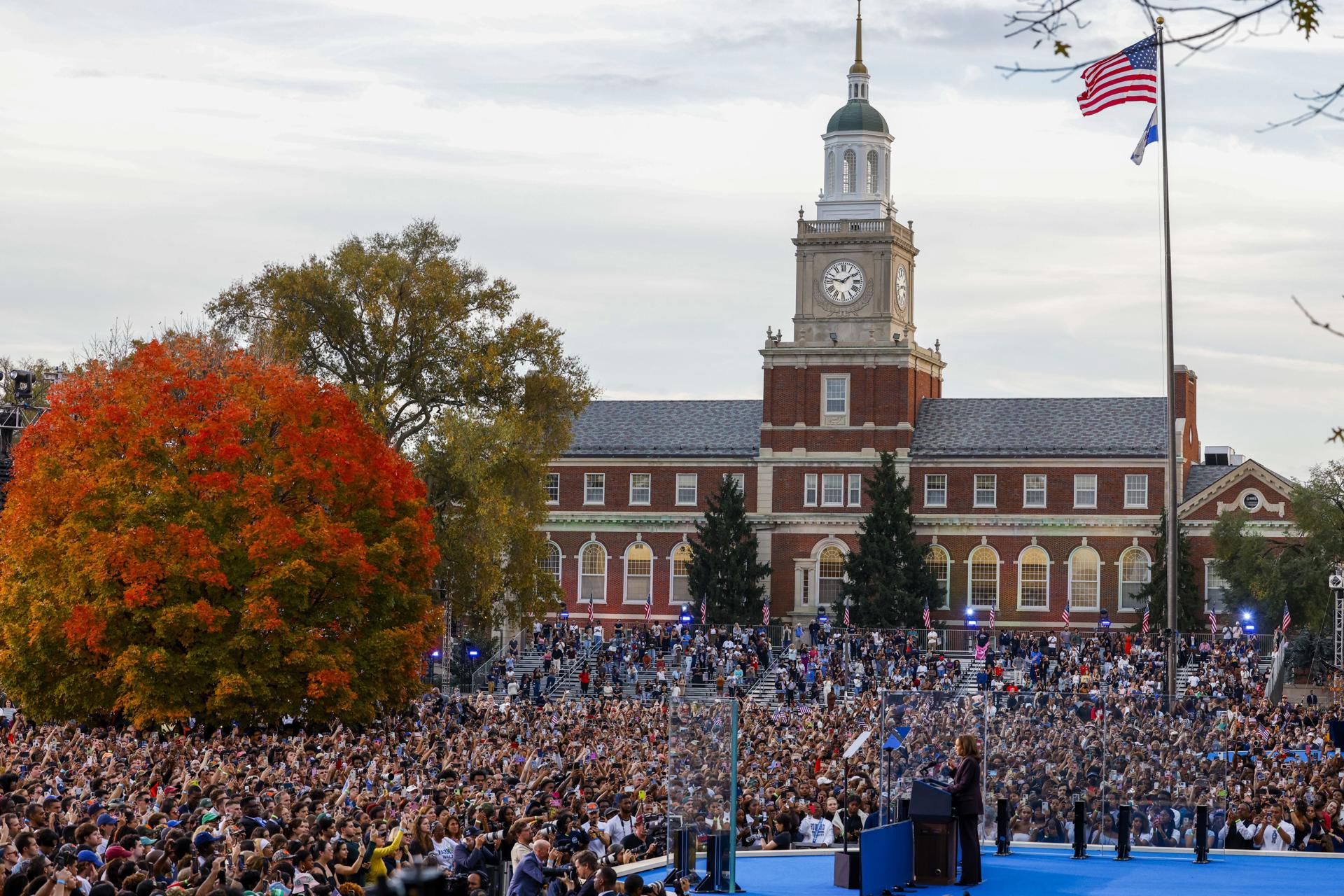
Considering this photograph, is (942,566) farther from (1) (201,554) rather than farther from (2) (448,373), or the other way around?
(1) (201,554)

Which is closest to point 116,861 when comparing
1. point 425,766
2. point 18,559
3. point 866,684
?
point 425,766

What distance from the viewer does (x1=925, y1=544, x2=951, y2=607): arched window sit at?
251ft

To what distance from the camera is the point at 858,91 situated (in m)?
81.6

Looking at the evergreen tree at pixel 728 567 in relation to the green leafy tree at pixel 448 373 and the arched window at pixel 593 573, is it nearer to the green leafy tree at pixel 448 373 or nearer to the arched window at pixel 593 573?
the arched window at pixel 593 573

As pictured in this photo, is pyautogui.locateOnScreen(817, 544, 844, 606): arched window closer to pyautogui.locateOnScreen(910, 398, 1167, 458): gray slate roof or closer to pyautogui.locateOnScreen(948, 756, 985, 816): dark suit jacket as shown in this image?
pyautogui.locateOnScreen(910, 398, 1167, 458): gray slate roof

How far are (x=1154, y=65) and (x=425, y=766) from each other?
19.4m

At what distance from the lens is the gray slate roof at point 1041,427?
77.4 metres

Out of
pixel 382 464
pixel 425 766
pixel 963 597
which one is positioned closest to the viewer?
pixel 425 766

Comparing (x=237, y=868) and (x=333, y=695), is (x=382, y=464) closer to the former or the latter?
(x=333, y=695)

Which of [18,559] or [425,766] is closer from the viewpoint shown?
[425,766]

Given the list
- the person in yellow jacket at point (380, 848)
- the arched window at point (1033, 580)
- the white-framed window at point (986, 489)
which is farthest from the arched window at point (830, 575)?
the person in yellow jacket at point (380, 848)

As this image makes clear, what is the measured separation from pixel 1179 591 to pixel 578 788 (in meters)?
49.1

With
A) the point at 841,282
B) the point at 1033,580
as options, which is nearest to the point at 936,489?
the point at 1033,580

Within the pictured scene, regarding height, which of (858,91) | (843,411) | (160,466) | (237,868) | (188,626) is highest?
(858,91)
